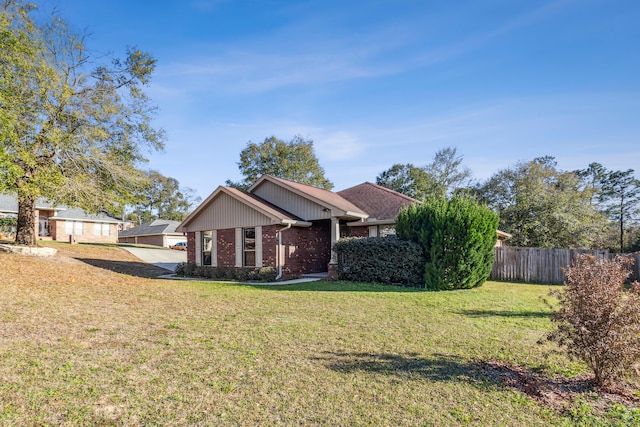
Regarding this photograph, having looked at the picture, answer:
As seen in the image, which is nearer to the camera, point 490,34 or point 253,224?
point 490,34

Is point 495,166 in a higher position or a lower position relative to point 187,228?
higher

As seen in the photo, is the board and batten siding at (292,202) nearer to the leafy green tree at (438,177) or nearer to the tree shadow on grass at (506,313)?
the tree shadow on grass at (506,313)

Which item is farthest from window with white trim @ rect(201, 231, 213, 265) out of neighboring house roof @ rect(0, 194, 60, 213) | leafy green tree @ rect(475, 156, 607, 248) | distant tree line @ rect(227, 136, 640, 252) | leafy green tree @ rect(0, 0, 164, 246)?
leafy green tree @ rect(475, 156, 607, 248)

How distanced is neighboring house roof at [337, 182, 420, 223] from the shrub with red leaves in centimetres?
1094

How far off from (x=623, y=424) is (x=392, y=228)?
1293 centimetres

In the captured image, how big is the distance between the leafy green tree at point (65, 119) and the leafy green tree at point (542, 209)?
23.4 meters

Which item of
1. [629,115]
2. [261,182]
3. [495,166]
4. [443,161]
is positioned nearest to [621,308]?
[629,115]

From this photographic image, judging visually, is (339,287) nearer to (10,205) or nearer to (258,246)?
(258,246)

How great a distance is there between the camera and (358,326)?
6742 mm

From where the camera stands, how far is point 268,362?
471cm

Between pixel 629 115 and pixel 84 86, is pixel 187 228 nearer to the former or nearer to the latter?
pixel 84 86

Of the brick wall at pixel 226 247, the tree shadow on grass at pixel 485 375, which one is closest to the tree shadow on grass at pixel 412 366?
the tree shadow on grass at pixel 485 375

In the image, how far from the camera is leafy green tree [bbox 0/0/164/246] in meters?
12.7

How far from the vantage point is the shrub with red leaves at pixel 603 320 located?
153 inches
